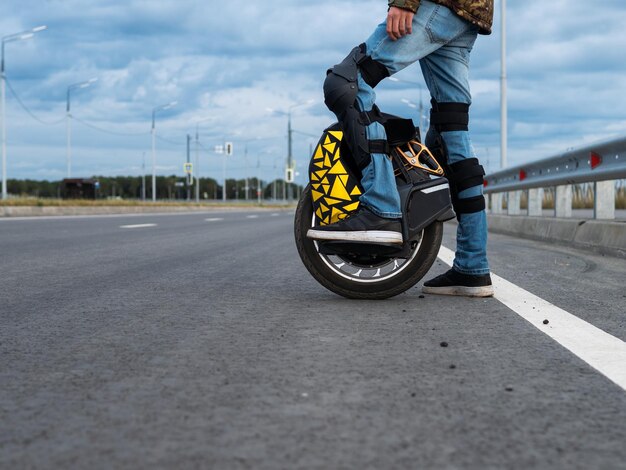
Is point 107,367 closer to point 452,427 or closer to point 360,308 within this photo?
point 452,427

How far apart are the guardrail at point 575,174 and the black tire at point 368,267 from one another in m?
3.81

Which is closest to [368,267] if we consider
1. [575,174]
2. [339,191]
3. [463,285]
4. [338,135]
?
[339,191]

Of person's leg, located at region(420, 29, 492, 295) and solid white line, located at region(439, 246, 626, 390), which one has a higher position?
person's leg, located at region(420, 29, 492, 295)

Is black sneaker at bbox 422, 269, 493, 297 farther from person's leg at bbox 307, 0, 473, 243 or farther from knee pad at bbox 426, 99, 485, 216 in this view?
person's leg at bbox 307, 0, 473, 243

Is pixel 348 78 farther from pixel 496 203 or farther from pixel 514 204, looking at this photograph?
pixel 496 203

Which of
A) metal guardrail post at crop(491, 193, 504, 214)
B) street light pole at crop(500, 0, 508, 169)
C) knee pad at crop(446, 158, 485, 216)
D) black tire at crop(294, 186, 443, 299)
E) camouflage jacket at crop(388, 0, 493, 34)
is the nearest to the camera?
camouflage jacket at crop(388, 0, 493, 34)

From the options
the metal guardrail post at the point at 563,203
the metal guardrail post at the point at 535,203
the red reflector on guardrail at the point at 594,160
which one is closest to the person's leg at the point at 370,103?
the red reflector on guardrail at the point at 594,160

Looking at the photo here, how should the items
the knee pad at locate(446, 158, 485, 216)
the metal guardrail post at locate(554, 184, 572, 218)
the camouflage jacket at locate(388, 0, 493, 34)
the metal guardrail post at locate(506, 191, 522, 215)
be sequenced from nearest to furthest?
1. the camouflage jacket at locate(388, 0, 493, 34)
2. the knee pad at locate(446, 158, 485, 216)
3. the metal guardrail post at locate(554, 184, 572, 218)
4. the metal guardrail post at locate(506, 191, 522, 215)

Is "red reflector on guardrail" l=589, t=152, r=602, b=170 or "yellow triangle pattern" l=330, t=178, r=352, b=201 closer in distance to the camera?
"yellow triangle pattern" l=330, t=178, r=352, b=201

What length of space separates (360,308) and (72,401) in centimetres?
201

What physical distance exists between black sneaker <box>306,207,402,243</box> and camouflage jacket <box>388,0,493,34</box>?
1035 mm

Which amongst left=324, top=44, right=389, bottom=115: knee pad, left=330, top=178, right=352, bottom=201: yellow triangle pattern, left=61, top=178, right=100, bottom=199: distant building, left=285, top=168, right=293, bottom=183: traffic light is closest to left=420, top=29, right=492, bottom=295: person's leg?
left=324, top=44, right=389, bottom=115: knee pad

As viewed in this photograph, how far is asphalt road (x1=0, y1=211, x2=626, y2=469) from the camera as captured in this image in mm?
1865

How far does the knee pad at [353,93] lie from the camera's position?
412 cm
